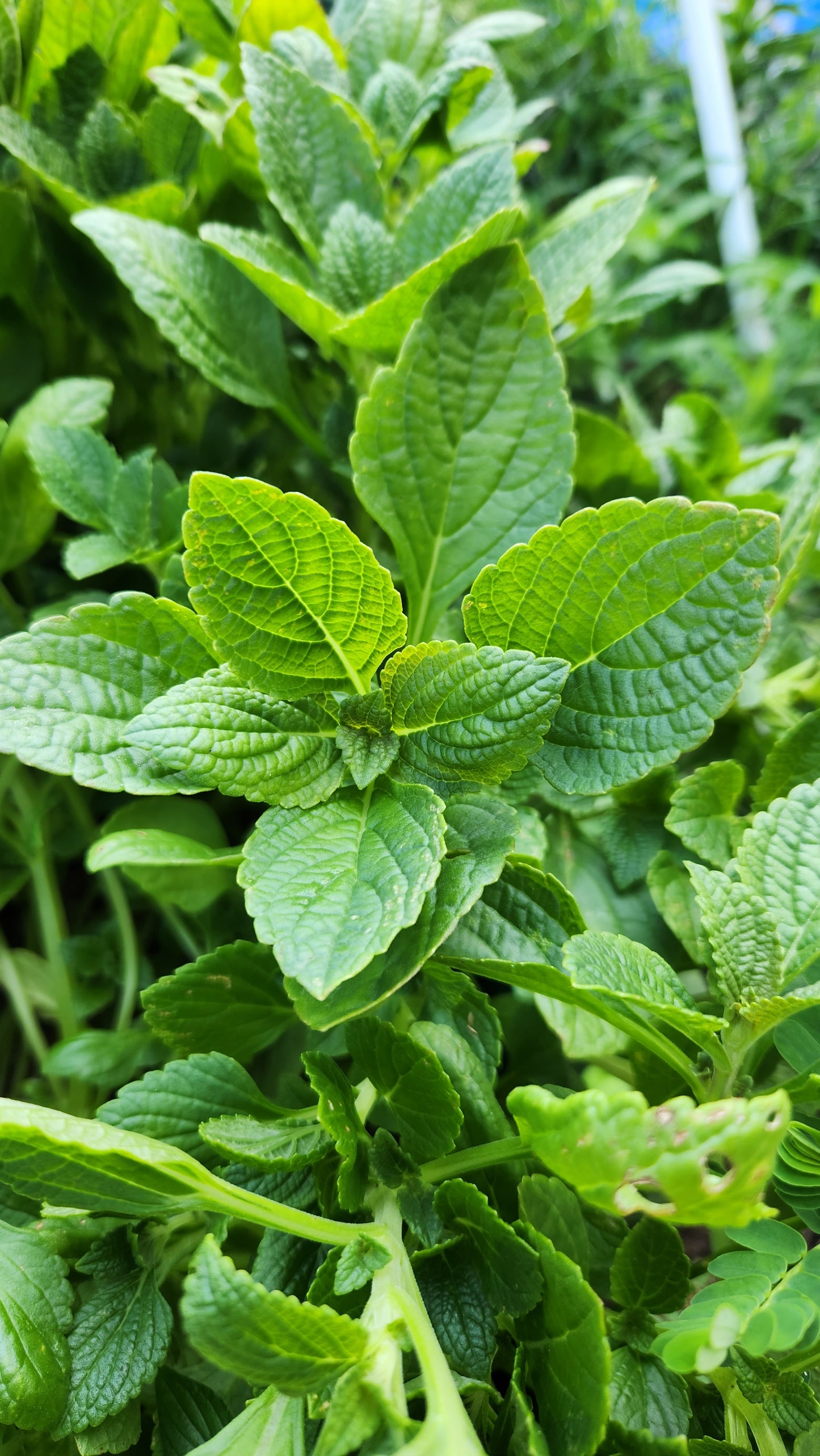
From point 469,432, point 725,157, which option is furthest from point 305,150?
point 725,157

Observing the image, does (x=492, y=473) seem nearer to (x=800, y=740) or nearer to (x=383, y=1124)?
(x=800, y=740)

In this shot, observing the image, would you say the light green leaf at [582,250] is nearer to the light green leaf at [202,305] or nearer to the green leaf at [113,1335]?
the light green leaf at [202,305]

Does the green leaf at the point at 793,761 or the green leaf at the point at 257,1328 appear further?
the green leaf at the point at 793,761

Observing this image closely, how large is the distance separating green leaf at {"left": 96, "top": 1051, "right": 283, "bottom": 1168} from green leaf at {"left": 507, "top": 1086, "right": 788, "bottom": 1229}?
0.62 feet

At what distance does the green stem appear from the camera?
16.4 inches

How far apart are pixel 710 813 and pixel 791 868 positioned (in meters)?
0.11

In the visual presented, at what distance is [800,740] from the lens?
1.76ft

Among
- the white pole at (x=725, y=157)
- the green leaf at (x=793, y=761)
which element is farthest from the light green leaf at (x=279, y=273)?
the white pole at (x=725, y=157)

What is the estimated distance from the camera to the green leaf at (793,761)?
53cm

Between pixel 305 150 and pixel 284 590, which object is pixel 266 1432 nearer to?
pixel 284 590

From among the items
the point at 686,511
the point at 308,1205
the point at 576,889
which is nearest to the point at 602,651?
the point at 686,511

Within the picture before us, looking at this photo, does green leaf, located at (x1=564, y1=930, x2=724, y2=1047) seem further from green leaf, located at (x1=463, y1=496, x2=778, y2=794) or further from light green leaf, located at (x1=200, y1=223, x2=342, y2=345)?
light green leaf, located at (x1=200, y1=223, x2=342, y2=345)

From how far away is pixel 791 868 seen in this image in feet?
1.42

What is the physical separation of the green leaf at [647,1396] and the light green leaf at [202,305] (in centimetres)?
57
